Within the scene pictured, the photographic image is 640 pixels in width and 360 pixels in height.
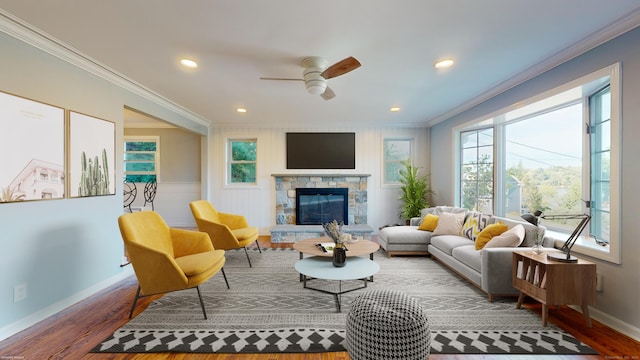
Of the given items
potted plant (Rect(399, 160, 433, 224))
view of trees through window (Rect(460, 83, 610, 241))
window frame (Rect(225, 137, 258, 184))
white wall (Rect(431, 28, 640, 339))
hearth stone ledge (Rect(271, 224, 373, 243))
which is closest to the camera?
white wall (Rect(431, 28, 640, 339))

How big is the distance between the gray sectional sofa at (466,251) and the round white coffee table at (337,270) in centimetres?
111

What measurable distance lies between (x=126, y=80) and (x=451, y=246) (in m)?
4.63

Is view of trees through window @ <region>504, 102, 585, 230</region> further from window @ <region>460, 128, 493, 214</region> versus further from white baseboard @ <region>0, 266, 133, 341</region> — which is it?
white baseboard @ <region>0, 266, 133, 341</region>

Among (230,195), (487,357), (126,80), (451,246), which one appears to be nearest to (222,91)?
(126,80)

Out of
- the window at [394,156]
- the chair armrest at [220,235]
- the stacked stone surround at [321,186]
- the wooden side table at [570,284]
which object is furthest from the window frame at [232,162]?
the wooden side table at [570,284]

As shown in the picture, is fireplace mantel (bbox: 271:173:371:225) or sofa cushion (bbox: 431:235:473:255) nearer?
sofa cushion (bbox: 431:235:473:255)

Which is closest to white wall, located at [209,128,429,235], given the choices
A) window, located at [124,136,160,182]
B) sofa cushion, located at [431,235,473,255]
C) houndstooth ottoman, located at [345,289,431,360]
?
window, located at [124,136,160,182]

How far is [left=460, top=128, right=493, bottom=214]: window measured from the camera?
4172mm

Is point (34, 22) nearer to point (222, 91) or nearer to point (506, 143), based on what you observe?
point (222, 91)

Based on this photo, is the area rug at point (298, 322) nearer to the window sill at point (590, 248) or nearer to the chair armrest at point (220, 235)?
the chair armrest at point (220, 235)

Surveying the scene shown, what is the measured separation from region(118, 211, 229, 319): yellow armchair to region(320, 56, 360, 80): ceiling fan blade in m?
2.12

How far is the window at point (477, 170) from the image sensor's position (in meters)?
4.17

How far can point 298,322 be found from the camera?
2.20 m

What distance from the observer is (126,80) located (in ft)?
10.3
